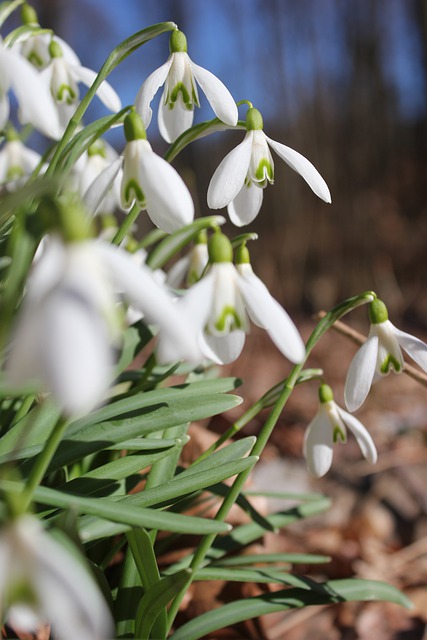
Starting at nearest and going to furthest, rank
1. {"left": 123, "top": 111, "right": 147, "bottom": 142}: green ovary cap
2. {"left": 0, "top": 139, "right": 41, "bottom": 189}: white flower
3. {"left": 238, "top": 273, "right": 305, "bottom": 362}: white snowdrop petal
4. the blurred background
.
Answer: {"left": 238, "top": 273, "right": 305, "bottom": 362}: white snowdrop petal, {"left": 123, "top": 111, "right": 147, "bottom": 142}: green ovary cap, {"left": 0, "top": 139, "right": 41, "bottom": 189}: white flower, the blurred background

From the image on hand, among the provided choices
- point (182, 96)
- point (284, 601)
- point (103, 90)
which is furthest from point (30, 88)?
point (284, 601)

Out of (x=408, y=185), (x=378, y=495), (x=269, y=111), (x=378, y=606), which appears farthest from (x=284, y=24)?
(x=378, y=606)

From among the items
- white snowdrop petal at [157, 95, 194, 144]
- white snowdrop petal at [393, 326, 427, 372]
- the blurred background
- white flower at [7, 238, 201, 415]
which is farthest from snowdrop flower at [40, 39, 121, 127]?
the blurred background

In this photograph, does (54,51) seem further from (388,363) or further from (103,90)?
(388,363)

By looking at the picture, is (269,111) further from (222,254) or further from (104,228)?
(222,254)

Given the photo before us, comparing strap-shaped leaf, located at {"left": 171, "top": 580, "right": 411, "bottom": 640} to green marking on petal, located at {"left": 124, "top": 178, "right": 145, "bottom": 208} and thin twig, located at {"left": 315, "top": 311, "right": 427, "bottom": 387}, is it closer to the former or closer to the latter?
thin twig, located at {"left": 315, "top": 311, "right": 427, "bottom": 387}

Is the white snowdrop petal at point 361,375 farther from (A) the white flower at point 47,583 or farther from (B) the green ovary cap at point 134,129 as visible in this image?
(A) the white flower at point 47,583
